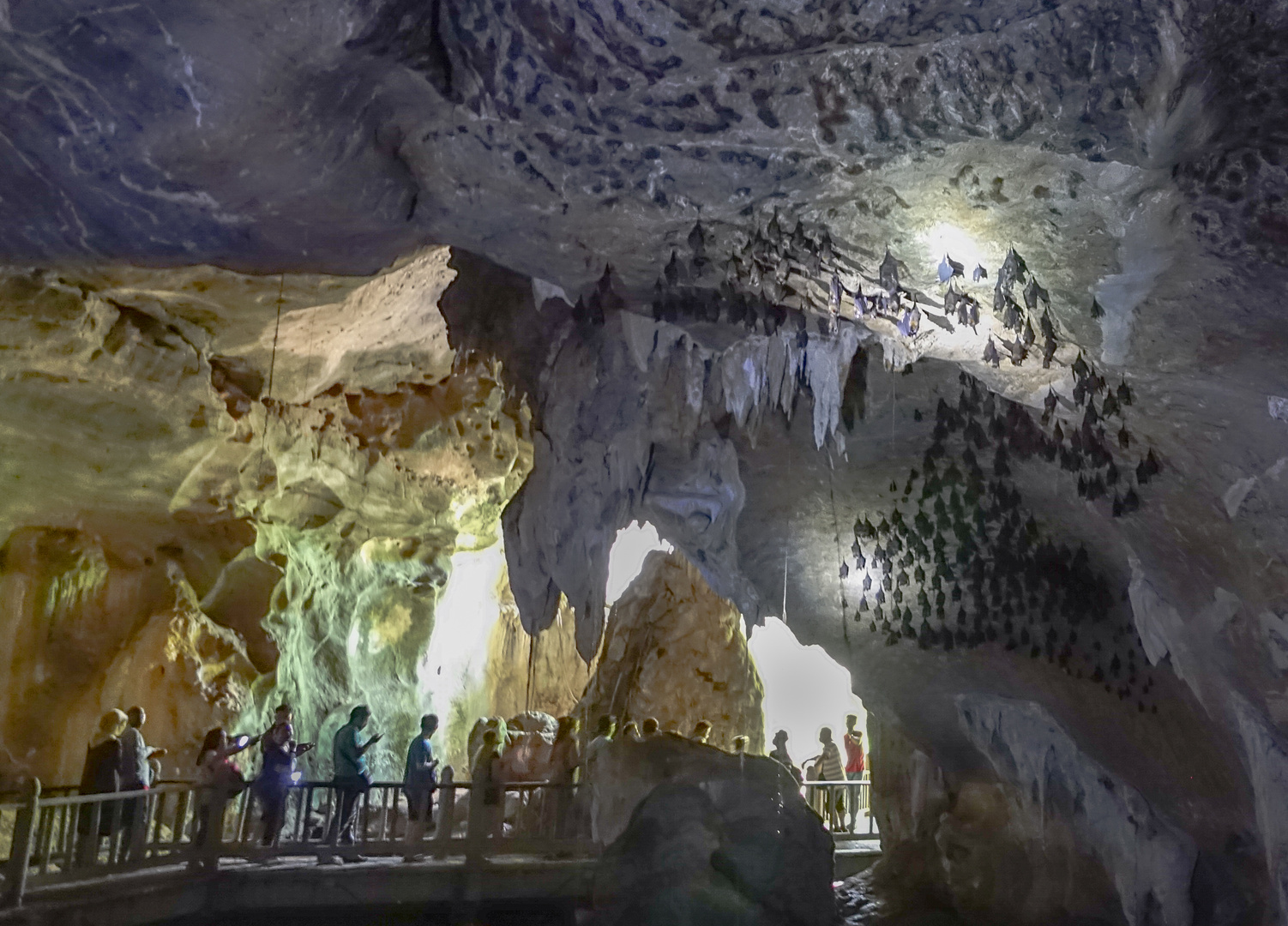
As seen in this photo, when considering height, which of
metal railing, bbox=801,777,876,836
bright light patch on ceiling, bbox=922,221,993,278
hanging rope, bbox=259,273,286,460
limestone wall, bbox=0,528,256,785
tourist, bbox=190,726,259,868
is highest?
hanging rope, bbox=259,273,286,460

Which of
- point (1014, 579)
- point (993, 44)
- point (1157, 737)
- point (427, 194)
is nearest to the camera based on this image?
point (993, 44)

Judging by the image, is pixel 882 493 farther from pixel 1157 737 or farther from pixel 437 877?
pixel 437 877

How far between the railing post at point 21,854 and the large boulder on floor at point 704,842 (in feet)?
14.8

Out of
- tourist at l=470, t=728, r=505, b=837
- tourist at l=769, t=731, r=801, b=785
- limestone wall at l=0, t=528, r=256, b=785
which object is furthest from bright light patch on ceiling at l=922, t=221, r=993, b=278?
limestone wall at l=0, t=528, r=256, b=785

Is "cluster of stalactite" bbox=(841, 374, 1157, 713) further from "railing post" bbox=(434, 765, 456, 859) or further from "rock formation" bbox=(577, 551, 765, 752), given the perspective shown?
"rock formation" bbox=(577, 551, 765, 752)

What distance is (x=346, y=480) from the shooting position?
41.8 feet

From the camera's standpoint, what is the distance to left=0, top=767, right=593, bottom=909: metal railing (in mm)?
7238

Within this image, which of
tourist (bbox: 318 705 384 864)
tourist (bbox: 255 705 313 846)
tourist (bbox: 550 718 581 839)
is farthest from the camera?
tourist (bbox: 550 718 581 839)

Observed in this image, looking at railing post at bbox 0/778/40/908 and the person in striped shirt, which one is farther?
the person in striped shirt

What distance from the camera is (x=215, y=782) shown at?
8625mm

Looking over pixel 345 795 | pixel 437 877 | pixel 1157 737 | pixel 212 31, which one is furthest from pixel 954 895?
pixel 212 31

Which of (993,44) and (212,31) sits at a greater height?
(212,31)

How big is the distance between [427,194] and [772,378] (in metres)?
3.23

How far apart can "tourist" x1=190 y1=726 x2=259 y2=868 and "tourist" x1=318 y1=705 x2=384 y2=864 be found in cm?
88
